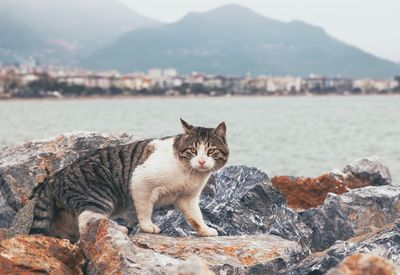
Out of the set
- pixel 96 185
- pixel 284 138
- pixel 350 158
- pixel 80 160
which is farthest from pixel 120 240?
pixel 284 138

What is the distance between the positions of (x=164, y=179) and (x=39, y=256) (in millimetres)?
1561

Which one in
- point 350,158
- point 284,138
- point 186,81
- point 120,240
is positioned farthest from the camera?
point 186,81

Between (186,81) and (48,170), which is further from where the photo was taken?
(186,81)

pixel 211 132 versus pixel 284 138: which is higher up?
pixel 211 132

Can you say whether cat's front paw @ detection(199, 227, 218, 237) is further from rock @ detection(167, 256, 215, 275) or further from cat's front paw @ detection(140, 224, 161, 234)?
rock @ detection(167, 256, 215, 275)

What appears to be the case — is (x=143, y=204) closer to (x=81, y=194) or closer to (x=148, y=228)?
(x=148, y=228)

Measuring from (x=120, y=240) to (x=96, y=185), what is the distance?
128 cm

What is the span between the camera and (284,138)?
45.4 m

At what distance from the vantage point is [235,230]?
782 centimetres

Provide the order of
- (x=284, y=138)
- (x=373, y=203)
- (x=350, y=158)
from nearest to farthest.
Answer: (x=373, y=203) → (x=350, y=158) → (x=284, y=138)

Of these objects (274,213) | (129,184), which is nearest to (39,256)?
(129,184)

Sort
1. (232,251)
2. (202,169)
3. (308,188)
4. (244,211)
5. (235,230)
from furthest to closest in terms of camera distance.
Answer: (308,188)
(244,211)
(235,230)
(202,169)
(232,251)

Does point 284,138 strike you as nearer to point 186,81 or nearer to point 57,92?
point 57,92

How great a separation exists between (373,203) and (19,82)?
138748 mm
